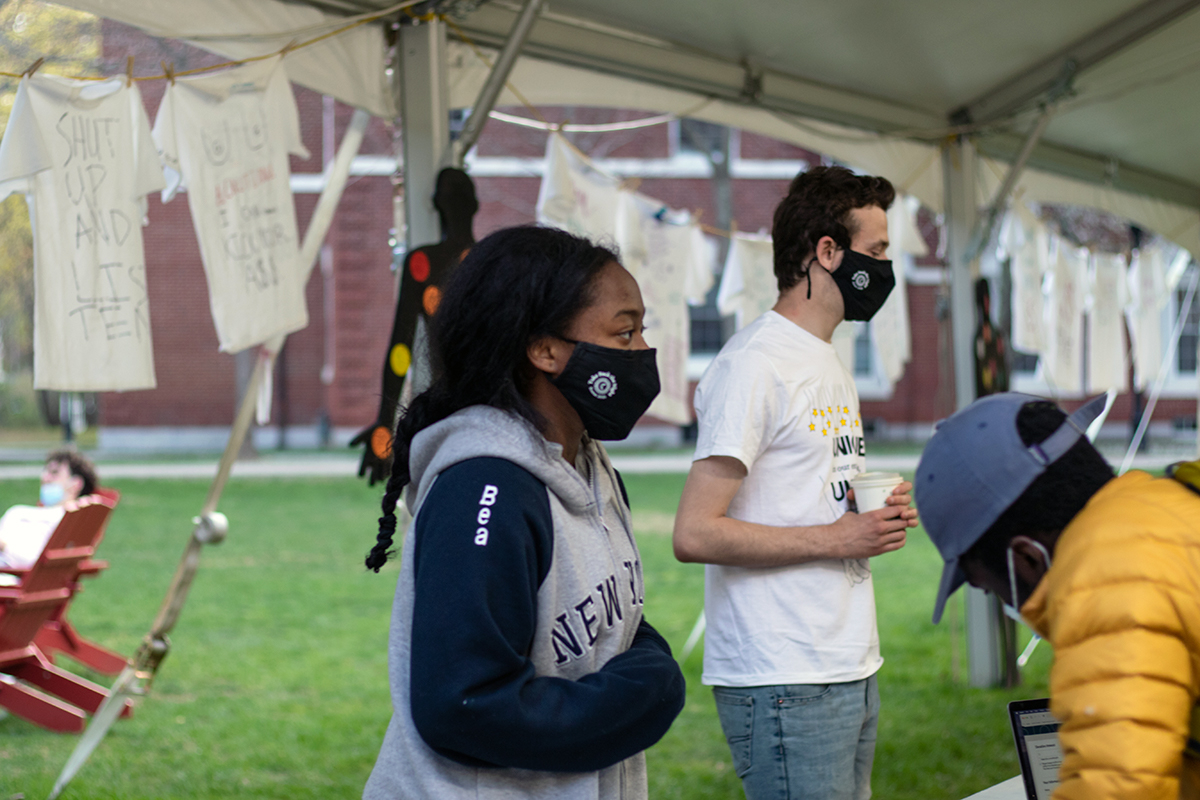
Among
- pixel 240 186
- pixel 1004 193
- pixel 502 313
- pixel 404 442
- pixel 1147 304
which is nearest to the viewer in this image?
pixel 502 313

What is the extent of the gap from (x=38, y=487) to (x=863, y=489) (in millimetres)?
14077

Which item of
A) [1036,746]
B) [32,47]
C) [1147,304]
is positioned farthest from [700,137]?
[1036,746]

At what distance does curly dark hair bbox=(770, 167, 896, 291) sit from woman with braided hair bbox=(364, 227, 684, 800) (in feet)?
2.77

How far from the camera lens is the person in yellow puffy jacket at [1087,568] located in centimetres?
96

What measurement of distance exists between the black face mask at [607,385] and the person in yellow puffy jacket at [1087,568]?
419 mm

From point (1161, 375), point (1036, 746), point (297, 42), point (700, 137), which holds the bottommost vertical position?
point (1036, 746)

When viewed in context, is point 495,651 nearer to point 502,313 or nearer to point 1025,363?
point 502,313

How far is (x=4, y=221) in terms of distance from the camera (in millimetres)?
13047

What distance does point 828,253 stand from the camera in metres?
2.17

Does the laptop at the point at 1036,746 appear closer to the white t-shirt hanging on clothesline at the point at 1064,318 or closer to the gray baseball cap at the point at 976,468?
the gray baseball cap at the point at 976,468

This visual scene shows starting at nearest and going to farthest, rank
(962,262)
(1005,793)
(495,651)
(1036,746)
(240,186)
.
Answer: (495,651)
(1036,746)
(1005,793)
(240,186)
(962,262)

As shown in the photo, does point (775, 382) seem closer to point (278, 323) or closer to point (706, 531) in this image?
point (706, 531)

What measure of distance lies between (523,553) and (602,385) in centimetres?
28

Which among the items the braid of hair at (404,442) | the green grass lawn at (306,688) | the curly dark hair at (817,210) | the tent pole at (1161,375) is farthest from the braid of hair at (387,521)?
the tent pole at (1161,375)
